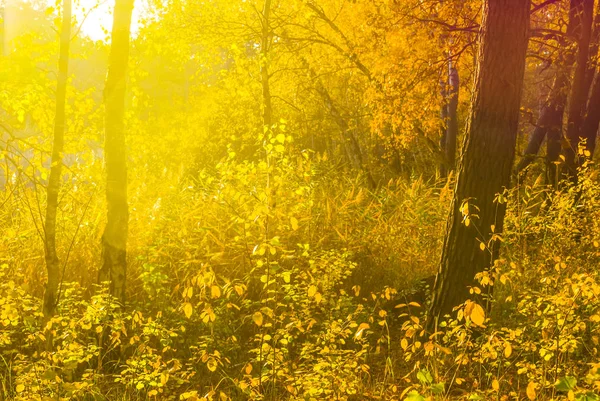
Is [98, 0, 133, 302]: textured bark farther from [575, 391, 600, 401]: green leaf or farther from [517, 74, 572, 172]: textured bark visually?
[517, 74, 572, 172]: textured bark

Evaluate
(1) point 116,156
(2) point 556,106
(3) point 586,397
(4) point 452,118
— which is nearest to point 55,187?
(1) point 116,156

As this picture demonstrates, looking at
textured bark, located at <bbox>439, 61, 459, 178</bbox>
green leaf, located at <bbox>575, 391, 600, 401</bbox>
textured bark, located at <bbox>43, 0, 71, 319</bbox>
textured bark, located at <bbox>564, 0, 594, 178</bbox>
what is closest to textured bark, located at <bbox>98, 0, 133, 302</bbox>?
textured bark, located at <bbox>43, 0, 71, 319</bbox>

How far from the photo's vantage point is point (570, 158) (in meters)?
8.88

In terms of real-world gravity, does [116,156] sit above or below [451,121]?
below

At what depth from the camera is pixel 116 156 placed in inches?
203

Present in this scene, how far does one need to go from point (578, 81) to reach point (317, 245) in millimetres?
5576

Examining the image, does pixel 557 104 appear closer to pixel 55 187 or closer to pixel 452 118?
pixel 452 118

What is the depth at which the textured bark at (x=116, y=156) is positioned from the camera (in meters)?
5.02

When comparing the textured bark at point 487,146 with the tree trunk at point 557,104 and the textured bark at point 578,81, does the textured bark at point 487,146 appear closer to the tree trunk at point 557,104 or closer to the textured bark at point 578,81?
the textured bark at point 578,81

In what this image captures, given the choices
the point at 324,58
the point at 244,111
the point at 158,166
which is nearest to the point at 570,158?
the point at 324,58

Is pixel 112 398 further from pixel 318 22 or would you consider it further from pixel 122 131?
pixel 318 22

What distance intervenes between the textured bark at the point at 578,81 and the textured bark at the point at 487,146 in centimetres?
433

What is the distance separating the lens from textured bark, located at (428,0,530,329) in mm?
4637

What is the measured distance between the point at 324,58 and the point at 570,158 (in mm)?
5983
